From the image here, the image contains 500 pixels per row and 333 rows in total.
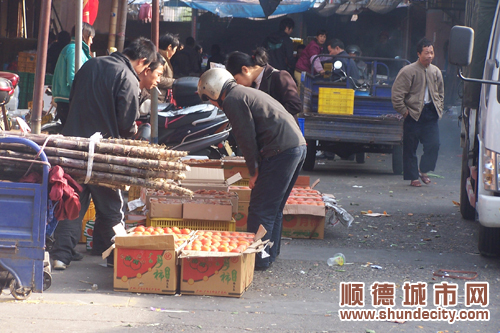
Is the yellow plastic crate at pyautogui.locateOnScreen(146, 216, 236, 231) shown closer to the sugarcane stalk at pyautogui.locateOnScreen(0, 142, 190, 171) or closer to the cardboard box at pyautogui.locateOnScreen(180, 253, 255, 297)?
the cardboard box at pyautogui.locateOnScreen(180, 253, 255, 297)

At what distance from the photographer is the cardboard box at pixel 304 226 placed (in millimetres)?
7047

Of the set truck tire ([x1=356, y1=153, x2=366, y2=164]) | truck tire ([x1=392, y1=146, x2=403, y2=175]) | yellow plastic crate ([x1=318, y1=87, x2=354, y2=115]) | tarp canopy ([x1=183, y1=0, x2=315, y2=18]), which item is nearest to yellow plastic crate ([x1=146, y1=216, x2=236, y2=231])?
yellow plastic crate ([x1=318, y1=87, x2=354, y2=115])

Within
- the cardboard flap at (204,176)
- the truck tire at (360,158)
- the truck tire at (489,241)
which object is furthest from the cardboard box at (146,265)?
the truck tire at (360,158)

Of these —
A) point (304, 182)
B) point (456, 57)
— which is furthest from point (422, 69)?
point (456, 57)

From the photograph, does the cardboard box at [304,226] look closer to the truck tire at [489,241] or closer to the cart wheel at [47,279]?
the truck tire at [489,241]

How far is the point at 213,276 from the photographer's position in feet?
16.0

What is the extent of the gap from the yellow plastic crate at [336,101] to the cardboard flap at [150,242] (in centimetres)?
719

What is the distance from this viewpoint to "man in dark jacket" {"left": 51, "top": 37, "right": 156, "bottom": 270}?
527cm

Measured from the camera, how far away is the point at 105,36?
1636 centimetres

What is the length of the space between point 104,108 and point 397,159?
7.85 meters

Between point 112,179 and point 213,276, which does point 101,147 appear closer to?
point 112,179

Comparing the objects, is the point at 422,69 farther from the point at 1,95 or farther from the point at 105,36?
the point at 105,36

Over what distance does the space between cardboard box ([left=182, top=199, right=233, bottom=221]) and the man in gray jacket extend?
17.2 ft

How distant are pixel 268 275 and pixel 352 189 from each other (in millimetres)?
5020
